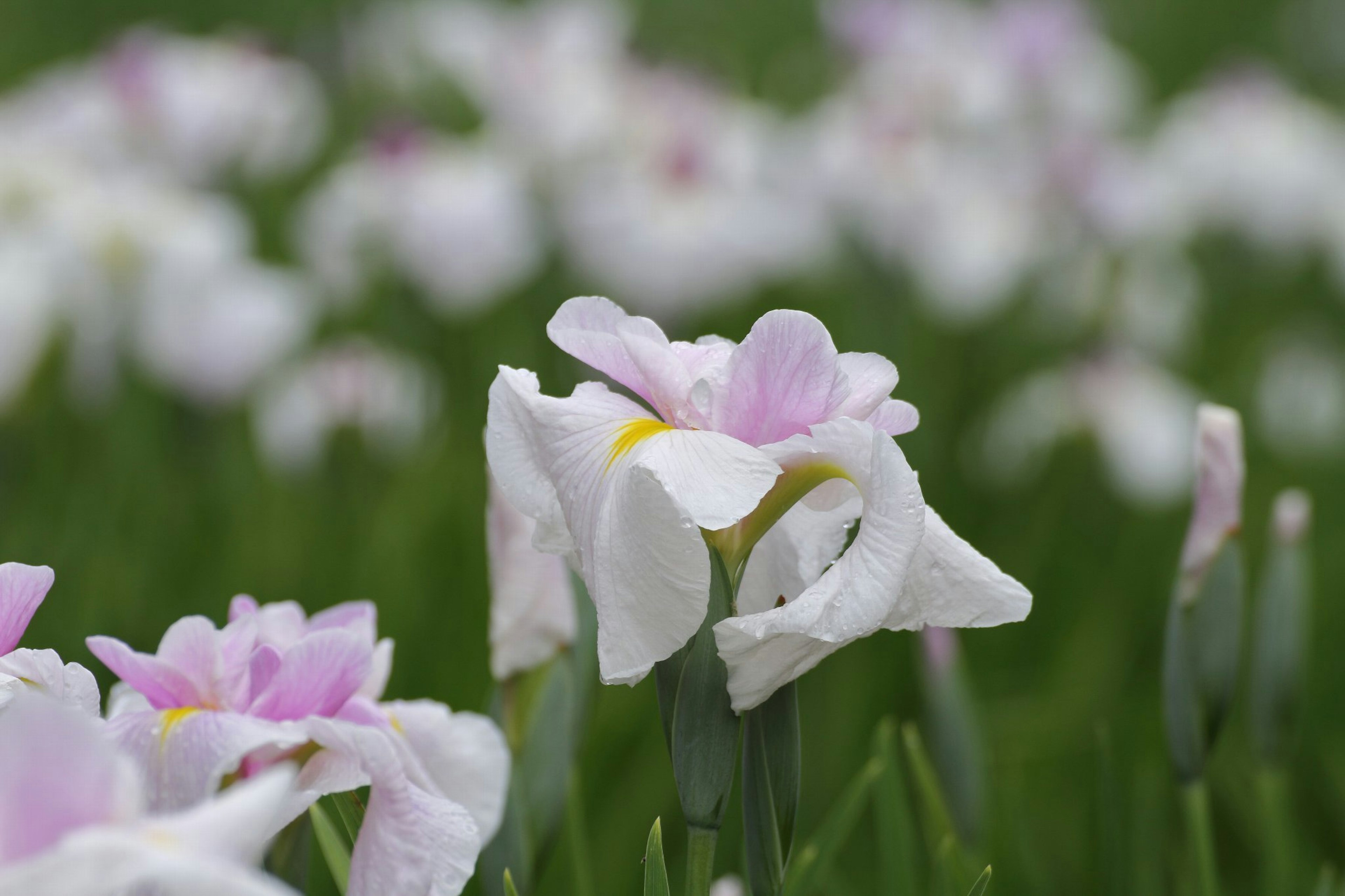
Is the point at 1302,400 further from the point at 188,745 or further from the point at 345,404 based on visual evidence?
the point at 188,745

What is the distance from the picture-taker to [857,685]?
4.52 ft

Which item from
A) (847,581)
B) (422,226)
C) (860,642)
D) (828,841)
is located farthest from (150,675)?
(422,226)

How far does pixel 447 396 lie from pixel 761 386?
1633mm

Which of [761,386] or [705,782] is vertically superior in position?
[761,386]

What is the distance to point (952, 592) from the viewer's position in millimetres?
452

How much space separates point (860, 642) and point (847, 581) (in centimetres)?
101

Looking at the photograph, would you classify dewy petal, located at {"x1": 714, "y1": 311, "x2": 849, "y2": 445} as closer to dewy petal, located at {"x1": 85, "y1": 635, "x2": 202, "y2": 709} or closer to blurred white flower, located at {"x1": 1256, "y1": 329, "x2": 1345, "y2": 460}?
dewy petal, located at {"x1": 85, "y1": 635, "x2": 202, "y2": 709}

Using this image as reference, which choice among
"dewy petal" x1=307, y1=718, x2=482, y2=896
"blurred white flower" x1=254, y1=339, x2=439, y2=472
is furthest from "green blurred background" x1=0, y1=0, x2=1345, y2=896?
"dewy petal" x1=307, y1=718, x2=482, y2=896

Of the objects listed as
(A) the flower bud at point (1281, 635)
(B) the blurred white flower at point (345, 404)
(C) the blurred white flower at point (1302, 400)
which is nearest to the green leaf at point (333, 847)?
(A) the flower bud at point (1281, 635)

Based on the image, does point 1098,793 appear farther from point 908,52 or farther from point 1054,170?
point 908,52

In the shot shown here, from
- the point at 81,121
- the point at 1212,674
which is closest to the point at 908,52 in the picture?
the point at 81,121

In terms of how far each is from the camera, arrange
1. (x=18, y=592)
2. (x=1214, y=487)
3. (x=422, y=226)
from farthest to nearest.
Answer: (x=422, y=226) → (x=1214, y=487) → (x=18, y=592)

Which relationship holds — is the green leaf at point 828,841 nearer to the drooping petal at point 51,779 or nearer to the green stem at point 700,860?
the green stem at point 700,860

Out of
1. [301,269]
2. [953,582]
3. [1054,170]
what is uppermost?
[953,582]
